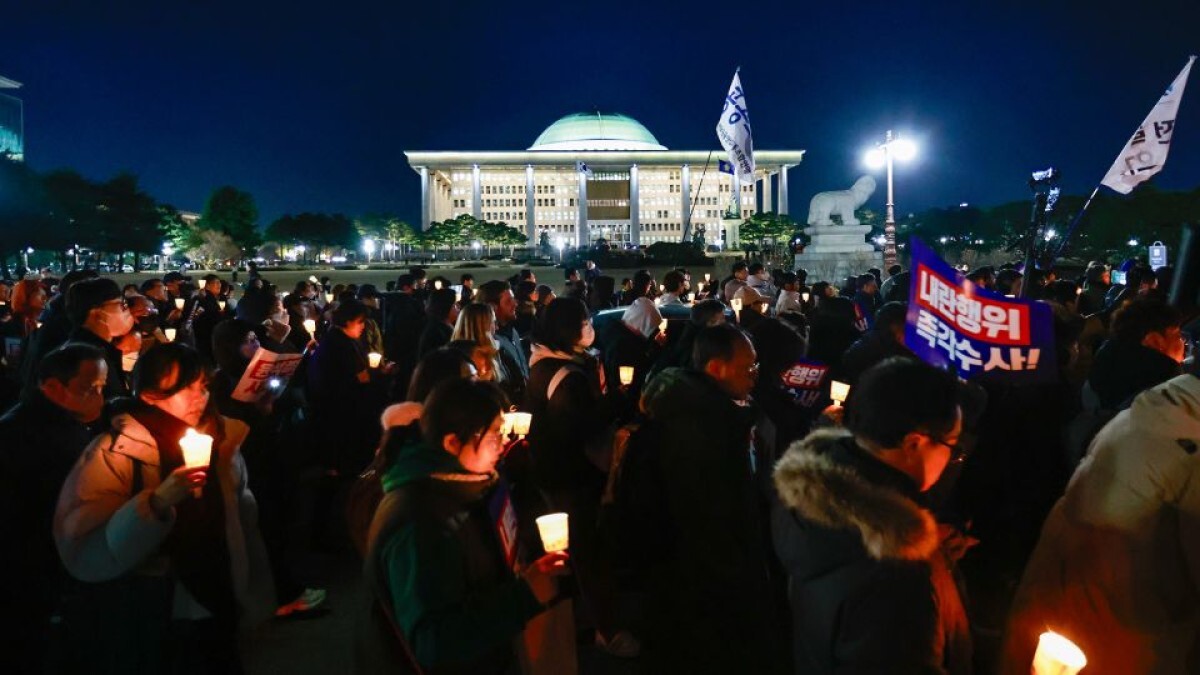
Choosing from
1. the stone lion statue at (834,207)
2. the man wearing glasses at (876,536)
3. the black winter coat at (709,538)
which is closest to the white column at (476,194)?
the stone lion statue at (834,207)

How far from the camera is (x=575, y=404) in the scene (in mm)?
3662

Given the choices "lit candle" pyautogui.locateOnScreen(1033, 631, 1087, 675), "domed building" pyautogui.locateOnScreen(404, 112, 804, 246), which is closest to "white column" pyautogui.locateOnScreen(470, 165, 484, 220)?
"domed building" pyautogui.locateOnScreen(404, 112, 804, 246)

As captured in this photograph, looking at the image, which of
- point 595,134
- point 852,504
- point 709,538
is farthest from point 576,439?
point 595,134

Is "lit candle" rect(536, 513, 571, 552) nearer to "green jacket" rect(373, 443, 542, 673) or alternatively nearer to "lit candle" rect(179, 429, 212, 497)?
"green jacket" rect(373, 443, 542, 673)

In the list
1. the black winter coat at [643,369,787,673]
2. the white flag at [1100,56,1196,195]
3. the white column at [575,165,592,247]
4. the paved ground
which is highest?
the white column at [575,165,592,247]

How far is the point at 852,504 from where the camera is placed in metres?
1.82

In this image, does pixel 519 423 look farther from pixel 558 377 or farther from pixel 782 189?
pixel 782 189

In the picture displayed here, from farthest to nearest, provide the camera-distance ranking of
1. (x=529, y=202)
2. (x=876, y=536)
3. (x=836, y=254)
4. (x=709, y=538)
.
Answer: (x=529, y=202)
(x=836, y=254)
(x=709, y=538)
(x=876, y=536)

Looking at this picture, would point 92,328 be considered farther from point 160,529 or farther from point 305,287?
point 305,287

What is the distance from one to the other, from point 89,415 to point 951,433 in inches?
117

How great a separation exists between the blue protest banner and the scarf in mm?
2845

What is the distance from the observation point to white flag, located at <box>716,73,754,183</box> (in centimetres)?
1658

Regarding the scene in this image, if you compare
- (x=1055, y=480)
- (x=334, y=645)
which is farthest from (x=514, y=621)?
(x=1055, y=480)

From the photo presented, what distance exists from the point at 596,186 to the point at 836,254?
92343 mm
